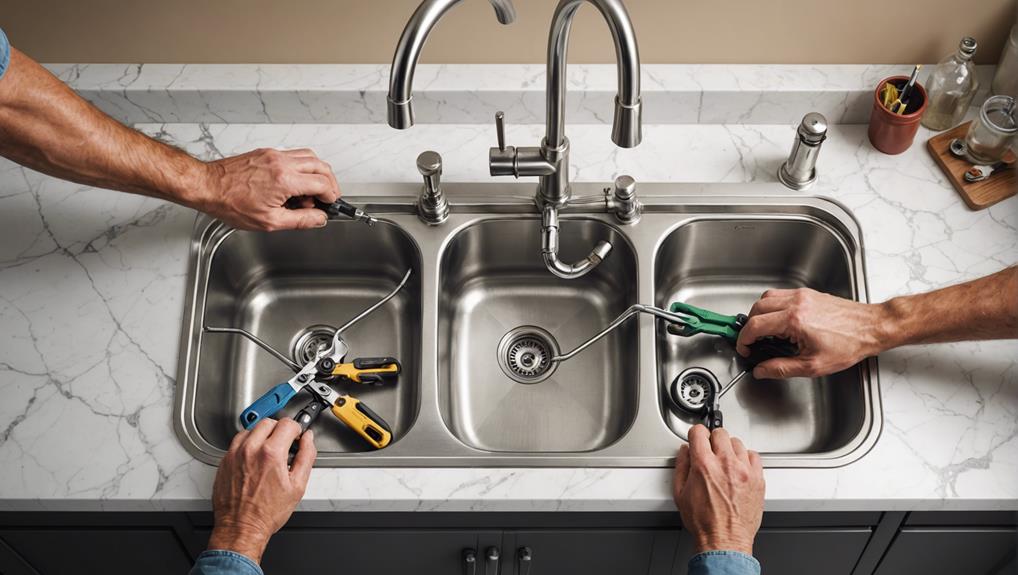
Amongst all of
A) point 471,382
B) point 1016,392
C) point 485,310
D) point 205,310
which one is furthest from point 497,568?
point 1016,392

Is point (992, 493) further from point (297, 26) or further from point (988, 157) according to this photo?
point (297, 26)

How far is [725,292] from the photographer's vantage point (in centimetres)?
164

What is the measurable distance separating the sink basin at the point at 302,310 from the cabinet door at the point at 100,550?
21 centimetres

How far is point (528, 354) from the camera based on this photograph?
1602 mm

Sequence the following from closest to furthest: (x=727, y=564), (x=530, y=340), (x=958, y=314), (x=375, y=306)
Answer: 1. (x=727, y=564)
2. (x=958, y=314)
3. (x=375, y=306)
4. (x=530, y=340)

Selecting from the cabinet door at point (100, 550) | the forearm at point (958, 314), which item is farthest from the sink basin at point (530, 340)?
the cabinet door at point (100, 550)

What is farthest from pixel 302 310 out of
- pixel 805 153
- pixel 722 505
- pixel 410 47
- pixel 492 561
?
pixel 805 153

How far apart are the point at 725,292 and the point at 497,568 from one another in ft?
2.27

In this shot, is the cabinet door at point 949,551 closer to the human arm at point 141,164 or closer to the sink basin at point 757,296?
the sink basin at point 757,296

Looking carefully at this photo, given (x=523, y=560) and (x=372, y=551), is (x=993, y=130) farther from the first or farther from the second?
(x=372, y=551)

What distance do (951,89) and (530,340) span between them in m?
0.91

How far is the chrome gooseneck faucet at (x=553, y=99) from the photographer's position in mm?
1095

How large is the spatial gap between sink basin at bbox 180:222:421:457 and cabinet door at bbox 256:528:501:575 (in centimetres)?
15

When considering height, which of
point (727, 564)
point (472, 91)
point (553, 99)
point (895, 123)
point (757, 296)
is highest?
point (472, 91)
